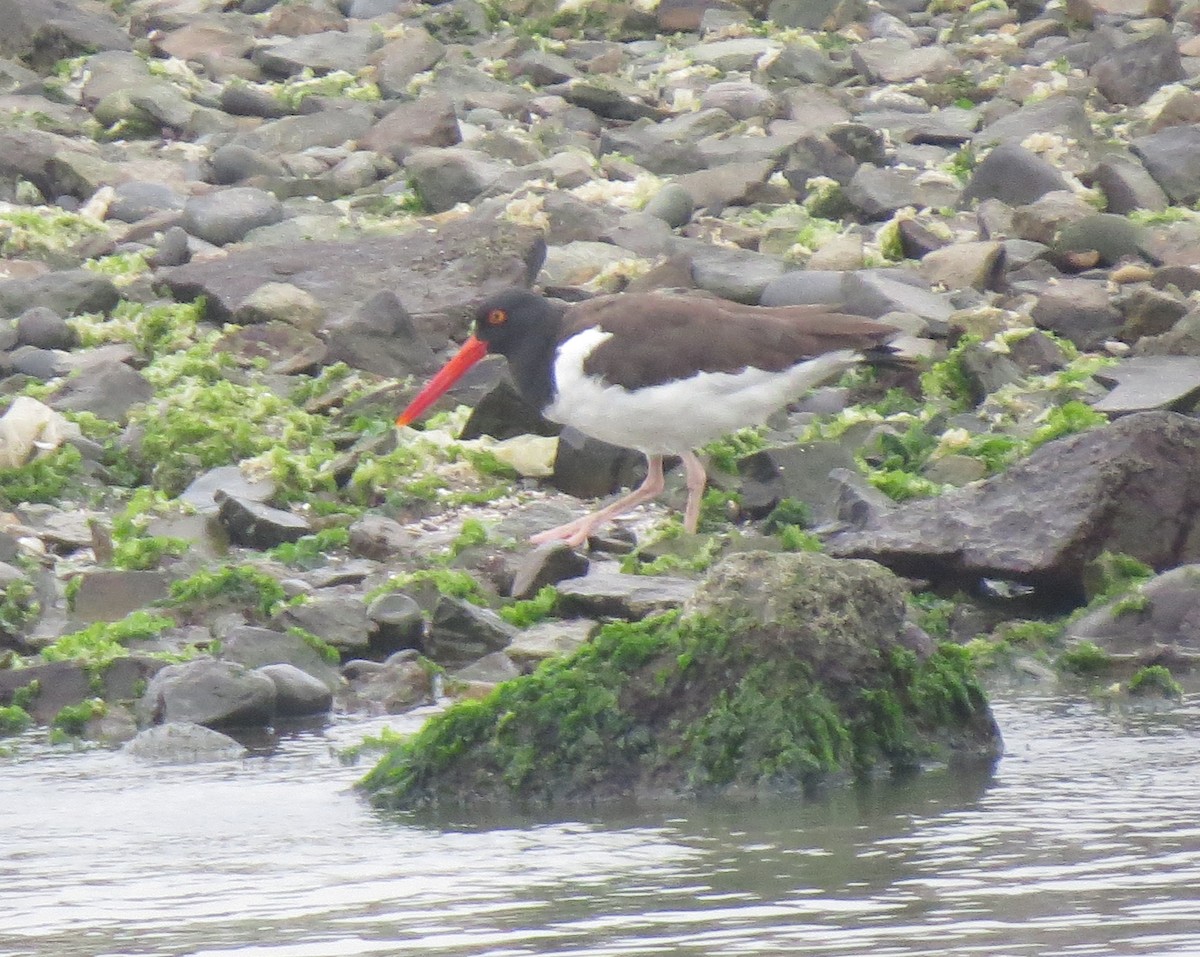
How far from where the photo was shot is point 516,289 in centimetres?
920

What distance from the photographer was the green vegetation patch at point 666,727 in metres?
5.19

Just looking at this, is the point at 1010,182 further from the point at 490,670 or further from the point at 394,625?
the point at 490,670

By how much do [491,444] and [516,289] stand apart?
66 centimetres

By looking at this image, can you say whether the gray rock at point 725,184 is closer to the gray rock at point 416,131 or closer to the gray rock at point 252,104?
the gray rock at point 416,131

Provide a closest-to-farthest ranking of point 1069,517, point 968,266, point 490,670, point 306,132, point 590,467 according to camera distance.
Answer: point 490,670
point 1069,517
point 590,467
point 968,266
point 306,132

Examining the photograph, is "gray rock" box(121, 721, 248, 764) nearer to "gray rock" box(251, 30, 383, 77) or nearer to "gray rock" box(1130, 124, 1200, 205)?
"gray rock" box(1130, 124, 1200, 205)

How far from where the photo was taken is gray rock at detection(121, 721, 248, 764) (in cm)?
585

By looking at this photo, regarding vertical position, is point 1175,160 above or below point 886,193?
above

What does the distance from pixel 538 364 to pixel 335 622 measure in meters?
2.25

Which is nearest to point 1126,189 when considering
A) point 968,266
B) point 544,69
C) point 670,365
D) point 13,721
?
point 968,266

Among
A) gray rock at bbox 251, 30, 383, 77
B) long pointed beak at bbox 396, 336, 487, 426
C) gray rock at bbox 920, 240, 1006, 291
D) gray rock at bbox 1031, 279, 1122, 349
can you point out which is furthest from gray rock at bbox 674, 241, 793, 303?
gray rock at bbox 251, 30, 383, 77

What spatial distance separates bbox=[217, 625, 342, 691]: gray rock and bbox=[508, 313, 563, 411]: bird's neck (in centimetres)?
232

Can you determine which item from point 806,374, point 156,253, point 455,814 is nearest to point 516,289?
point 806,374

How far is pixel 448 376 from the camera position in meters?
9.31
